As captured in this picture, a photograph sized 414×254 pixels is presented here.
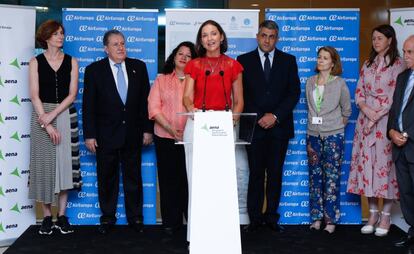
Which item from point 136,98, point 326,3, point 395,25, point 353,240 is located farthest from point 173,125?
point 326,3

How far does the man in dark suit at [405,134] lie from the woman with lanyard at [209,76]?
1.35m

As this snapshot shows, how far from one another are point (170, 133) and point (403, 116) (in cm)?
196

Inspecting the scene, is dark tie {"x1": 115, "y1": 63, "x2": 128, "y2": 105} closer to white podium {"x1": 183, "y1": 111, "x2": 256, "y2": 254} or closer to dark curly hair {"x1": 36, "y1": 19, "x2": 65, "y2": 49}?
dark curly hair {"x1": 36, "y1": 19, "x2": 65, "y2": 49}

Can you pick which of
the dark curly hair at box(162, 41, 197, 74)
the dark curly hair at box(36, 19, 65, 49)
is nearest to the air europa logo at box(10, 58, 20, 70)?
the dark curly hair at box(36, 19, 65, 49)

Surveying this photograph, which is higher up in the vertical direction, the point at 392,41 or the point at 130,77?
the point at 392,41

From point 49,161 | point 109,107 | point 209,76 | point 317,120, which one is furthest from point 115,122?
point 317,120

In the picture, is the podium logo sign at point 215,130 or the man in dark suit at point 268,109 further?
the man in dark suit at point 268,109

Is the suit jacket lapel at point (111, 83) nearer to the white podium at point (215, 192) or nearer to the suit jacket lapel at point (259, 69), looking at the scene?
the suit jacket lapel at point (259, 69)

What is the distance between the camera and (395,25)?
5.70 metres

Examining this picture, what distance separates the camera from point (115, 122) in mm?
5367

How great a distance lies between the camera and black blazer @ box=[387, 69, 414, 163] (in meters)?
4.93

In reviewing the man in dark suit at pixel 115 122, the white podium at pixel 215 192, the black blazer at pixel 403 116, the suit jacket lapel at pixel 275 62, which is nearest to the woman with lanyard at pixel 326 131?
the suit jacket lapel at pixel 275 62

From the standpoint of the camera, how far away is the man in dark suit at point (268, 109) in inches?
209

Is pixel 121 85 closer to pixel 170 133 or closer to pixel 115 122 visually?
pixel 115 122
